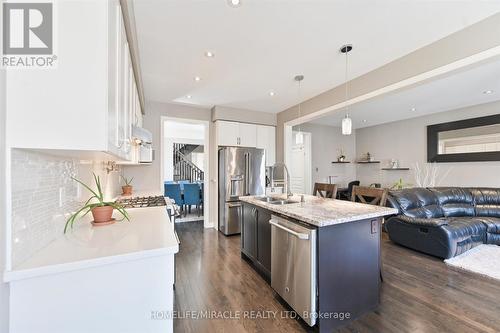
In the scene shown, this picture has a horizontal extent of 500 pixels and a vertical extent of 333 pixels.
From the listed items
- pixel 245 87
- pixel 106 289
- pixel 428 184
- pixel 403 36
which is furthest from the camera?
pixel 428 184

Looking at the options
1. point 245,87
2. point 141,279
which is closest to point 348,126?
point 245,87

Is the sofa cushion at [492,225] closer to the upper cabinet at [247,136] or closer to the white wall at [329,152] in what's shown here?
the white wall at [329,152]

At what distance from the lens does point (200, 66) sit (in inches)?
109

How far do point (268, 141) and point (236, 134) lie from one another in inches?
33.6

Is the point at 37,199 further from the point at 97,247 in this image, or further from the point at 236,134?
the point at 236,134

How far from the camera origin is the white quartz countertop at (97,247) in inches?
32.8

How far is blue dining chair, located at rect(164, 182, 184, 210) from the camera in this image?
5274 mm

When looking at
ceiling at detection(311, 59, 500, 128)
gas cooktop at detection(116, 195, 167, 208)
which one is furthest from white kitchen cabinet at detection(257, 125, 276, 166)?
gas cooktop at detection(116, 195, 167, 208)

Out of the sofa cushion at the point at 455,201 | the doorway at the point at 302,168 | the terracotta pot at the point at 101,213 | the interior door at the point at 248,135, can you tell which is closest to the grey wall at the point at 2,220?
the terracotta pot at the point at 101,213

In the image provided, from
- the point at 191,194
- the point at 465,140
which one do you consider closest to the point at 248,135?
the point at 191,194

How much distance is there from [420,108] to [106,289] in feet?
20.3

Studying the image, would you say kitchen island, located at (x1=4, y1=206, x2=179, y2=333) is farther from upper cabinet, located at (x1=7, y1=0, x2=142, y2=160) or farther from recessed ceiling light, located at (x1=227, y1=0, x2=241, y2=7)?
recessed ceiling light, located at (x1=227, y1=0, x2=241, y2=7)

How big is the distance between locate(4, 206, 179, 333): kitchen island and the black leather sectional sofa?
355cm

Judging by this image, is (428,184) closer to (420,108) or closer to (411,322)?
(420,108)
